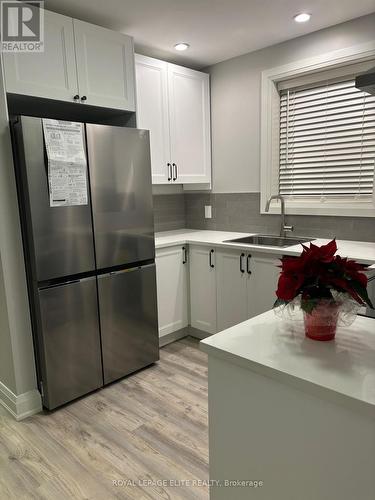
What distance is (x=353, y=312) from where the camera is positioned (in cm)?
108

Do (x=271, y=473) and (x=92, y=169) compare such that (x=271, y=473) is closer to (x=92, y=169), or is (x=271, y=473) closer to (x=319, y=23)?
(x=92, y=169)

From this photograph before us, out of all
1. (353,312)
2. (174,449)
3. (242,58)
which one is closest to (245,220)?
(242,58)

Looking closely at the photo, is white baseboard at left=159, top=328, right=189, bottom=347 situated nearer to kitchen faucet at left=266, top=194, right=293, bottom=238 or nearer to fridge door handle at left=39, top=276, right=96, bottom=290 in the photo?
fridge door handle at left=39, top=276, right=96, bottom=290

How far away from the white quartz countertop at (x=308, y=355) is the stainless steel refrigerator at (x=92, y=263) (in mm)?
1380

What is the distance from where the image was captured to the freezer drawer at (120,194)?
93.4 inches

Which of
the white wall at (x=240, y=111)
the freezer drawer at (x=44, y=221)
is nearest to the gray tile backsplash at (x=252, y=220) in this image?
the white wall at (x=240, y=111)

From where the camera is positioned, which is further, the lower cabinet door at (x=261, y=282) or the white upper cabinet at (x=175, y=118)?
the white upper cabinet at (x=175, y=118)

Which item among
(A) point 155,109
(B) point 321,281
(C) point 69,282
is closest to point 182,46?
(A) point 155,109

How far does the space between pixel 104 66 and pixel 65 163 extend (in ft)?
2.75

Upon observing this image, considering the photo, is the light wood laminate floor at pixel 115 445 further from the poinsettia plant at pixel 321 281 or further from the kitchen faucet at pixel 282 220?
the kitchen faucet at pixel 282 220

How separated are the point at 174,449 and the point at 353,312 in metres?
1.40

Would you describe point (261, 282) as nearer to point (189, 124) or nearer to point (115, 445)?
point (115, 445)

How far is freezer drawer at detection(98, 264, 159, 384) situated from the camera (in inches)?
100

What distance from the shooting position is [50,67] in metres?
2.25
